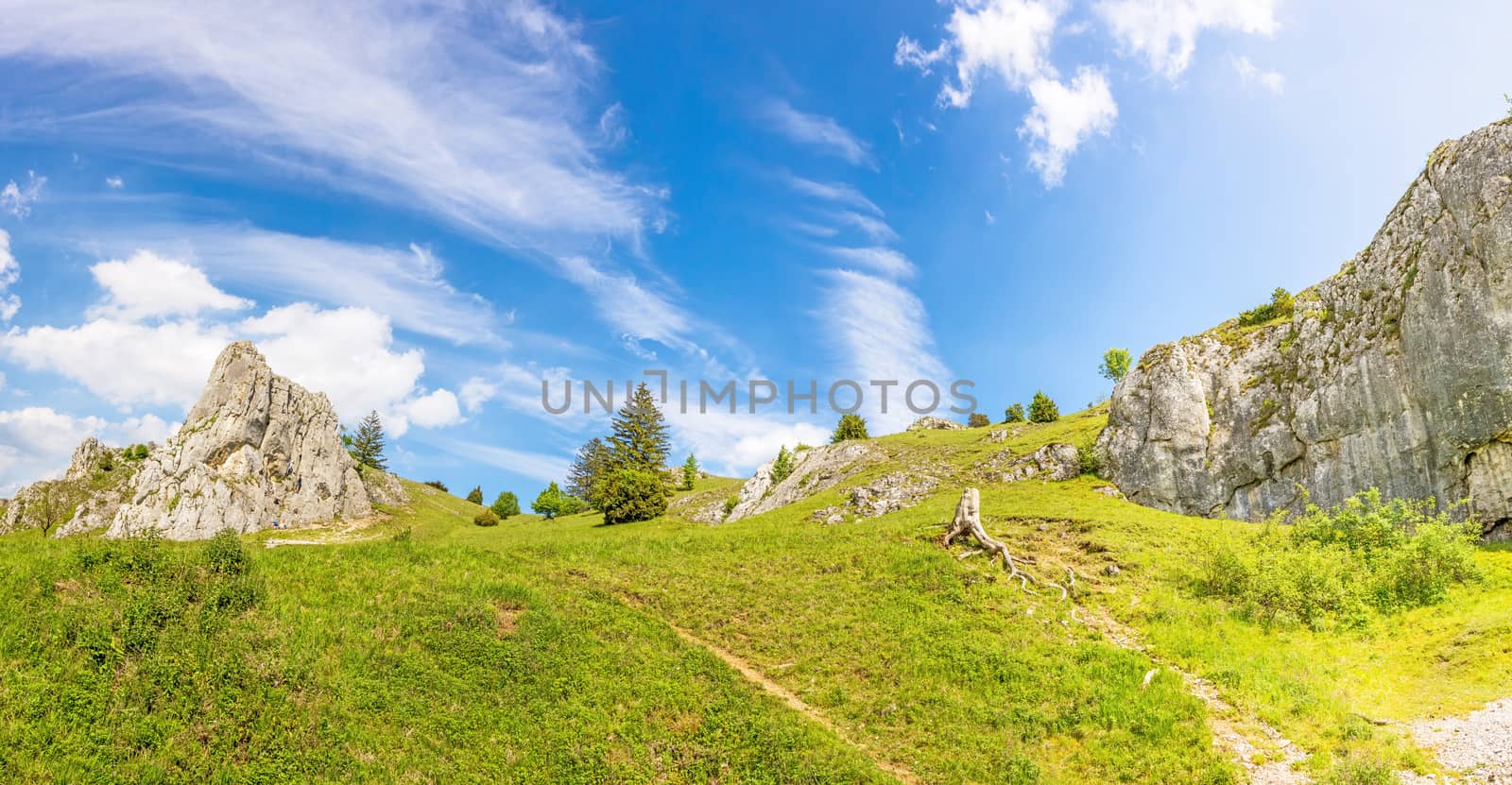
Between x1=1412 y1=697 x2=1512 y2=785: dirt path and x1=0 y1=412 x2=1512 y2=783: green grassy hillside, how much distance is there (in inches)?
22.3

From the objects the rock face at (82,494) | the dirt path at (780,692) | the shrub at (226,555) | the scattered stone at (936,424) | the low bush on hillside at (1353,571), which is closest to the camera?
the dirt path at (780,692)

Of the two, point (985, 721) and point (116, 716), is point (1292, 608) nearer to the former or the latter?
point (985, 721)

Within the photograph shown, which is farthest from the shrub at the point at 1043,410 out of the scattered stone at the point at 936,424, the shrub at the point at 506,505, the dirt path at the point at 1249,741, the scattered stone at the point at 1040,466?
the shrub at the point at 506,505

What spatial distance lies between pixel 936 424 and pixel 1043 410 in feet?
37.5

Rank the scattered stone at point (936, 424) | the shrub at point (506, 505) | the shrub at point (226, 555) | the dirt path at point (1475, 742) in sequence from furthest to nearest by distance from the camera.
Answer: the shrub at point (506, 505) < the scattered stone at point (936, 424) < the shrub at point (226, 555) < the dirt path at point (1475, 742)

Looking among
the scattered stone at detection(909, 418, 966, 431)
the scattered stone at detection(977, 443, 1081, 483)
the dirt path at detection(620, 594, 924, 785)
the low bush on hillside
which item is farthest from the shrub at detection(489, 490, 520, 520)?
the low bush on hillside

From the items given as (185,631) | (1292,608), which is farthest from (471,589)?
(1292,608)

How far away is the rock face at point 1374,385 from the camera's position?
25125 millimetres

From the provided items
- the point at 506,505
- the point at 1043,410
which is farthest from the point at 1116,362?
the point at 506,505

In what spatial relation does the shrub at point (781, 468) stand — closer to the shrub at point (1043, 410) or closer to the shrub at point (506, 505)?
the shrub at point (1043, 410)

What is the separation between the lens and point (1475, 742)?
1319cm

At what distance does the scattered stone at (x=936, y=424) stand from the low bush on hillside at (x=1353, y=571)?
44.8 meters

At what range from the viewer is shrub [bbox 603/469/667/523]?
51.9 meters

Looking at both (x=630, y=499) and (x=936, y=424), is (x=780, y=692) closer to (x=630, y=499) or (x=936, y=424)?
(x=630, y=499)
